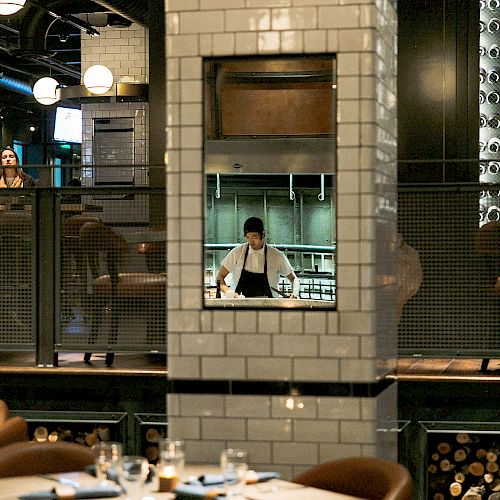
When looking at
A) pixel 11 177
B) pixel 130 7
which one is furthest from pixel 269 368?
pixel 130 7

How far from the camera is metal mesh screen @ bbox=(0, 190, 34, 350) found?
7109 mm

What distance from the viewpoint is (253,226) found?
16.6 feet

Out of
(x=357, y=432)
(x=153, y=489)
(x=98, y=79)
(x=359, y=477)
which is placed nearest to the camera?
(x=153, y=489)

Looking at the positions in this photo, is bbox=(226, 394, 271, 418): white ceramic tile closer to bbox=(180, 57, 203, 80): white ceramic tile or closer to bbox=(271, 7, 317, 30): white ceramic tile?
bbox=(180, 57, 203, 80): white ceramic tile

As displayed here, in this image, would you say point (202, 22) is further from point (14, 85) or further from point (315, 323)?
point (14, 85)

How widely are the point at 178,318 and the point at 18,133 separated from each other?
22282 mm

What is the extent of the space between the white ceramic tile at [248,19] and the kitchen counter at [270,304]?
116 centimetres

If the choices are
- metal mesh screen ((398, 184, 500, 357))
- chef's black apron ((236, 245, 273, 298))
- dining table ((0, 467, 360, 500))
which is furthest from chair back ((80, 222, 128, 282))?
dining table ((0, 467, 360, 500))

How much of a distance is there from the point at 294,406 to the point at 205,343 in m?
0.46

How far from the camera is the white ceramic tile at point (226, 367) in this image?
4609mm

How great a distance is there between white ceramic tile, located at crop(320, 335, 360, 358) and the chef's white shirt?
0.42 metres

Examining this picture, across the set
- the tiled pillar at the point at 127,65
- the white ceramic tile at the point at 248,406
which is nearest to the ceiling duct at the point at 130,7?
the tiled pillar at the point at 127,65

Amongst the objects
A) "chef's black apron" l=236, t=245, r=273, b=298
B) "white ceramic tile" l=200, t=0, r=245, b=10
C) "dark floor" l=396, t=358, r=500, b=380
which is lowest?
"dark floor" l=396, t=358, r=500, b=380

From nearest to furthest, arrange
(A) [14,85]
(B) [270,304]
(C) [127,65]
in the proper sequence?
(B) [270,304], (C) [127,65], (A) [14,85]
